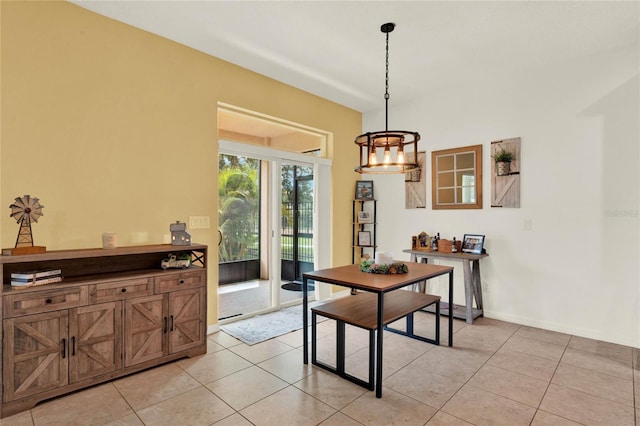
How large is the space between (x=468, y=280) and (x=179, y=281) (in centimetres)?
316

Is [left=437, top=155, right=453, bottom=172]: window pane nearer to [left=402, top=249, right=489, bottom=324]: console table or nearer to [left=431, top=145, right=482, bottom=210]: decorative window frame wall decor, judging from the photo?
[left=431, top=145, right=482, bottom=210]: decorative window frame wall decor

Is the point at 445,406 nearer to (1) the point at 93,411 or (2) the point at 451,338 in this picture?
(2) the point at 451,338

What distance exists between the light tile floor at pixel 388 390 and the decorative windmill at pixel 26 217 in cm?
107

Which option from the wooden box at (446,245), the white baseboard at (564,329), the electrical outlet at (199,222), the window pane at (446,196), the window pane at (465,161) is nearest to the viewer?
the white baseboard at (564,329)

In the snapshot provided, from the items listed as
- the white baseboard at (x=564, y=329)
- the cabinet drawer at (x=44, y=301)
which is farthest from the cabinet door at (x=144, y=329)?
the white baseboard at (x=564, y=329)

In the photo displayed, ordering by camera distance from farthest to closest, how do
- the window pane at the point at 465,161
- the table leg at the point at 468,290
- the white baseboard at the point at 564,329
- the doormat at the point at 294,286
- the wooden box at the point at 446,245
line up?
the doormat at the point at 294,286
the window pane at the point at 465,161
the wooden box at the point at 446,245
the table leg at the point at 468,290
the white baseboard at the point at 564,329

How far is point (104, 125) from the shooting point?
114 inches

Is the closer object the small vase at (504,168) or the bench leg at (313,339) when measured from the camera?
the bench leg at (313,339)

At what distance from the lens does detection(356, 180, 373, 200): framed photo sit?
17.2 feet

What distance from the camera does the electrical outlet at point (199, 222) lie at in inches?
136

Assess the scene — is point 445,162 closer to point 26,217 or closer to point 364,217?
point 364,217

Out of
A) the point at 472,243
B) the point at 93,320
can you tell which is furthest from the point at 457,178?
the point at 93,320

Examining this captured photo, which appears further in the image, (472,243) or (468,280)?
(472,243)

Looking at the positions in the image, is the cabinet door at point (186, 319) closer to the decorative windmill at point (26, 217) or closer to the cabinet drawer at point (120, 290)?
the cabinet drawer at point (120, 290)
